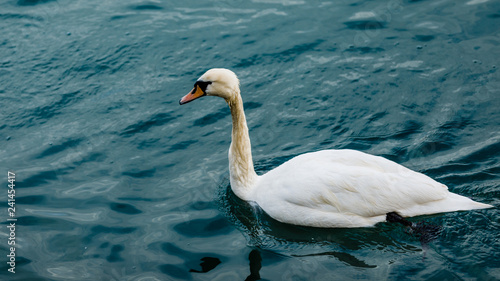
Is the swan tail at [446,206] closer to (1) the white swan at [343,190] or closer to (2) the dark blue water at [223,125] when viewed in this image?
(1) the white swan at [343,190]

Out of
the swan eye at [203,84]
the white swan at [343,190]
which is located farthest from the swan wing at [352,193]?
the swan eye at [203,84]

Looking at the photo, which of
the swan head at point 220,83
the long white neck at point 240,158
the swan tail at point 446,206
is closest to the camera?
the swan tail at point 446,206

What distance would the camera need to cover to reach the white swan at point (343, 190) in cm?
672

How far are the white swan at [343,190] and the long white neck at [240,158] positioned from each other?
7.5 inches

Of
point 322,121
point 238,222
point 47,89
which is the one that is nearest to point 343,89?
point 322,121

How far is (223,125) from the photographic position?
9.48 metres

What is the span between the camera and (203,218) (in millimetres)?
7523

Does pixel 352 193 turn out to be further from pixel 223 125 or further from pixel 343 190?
pixel 223 125

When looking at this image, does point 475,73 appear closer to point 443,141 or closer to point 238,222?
point 443,141

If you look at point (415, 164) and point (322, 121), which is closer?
point (415, 164)

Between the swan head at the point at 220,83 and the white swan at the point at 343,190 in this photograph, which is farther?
the swan head at the point at 220,83

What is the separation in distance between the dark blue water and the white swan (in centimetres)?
24

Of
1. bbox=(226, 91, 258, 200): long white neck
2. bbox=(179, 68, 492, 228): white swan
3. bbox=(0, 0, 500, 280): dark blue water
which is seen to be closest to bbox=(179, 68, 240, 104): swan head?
bbox=(179, 68, 492, 228): white swan

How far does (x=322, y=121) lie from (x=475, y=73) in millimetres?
2923
